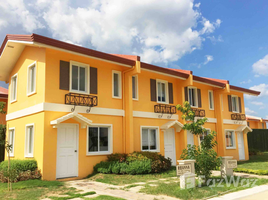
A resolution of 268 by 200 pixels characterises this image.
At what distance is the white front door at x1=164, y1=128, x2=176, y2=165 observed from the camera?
51.1ft

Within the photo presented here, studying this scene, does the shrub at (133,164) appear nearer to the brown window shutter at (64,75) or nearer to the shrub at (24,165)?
the shrub at (24,165)

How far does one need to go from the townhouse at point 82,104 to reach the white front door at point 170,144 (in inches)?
1.4

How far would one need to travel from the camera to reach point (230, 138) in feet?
67.1

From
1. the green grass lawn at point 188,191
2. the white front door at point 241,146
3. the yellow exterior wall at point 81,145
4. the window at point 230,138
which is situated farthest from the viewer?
the white front door at point 241,146

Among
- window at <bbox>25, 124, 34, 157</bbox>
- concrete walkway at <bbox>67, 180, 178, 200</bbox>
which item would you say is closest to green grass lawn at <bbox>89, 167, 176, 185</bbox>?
concrete walkway at <bbox>67, 180, 178, 200</bbox>

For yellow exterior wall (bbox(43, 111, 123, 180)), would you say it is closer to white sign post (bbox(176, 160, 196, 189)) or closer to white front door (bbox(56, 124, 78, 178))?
white front door (bbox(56, 124, 78, 178))

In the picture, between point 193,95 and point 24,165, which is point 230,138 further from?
point 24,165

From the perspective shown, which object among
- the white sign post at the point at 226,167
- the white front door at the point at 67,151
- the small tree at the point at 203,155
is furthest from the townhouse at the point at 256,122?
the white front door at the point at 67,151

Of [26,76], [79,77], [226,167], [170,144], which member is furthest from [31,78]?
[226,167]

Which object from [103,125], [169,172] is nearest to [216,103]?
[169,172]

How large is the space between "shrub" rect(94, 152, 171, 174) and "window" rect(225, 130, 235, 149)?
30.8 ft

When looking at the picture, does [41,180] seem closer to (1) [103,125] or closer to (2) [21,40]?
(1) [103,125]

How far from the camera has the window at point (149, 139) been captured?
14.4 m

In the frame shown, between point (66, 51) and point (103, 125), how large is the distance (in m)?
4.04
